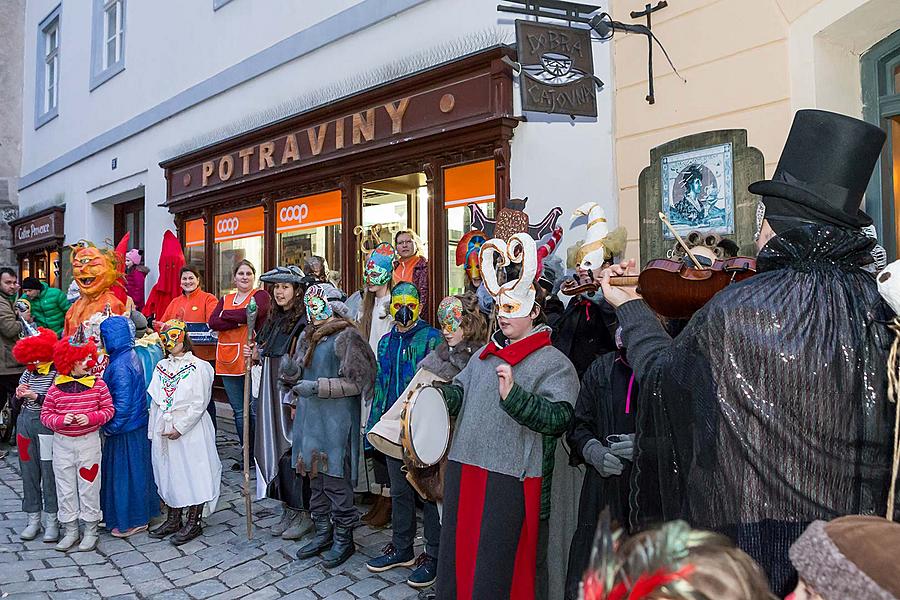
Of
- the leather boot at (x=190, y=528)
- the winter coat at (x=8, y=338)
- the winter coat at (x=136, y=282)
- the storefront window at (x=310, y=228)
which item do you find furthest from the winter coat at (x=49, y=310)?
the leather boot at (x=190, y=528)

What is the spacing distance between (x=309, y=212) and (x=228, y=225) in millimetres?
1979


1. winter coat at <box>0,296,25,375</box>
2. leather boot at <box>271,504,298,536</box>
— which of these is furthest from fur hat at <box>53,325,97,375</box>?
winter coat at <box>0,296,25,375</box>

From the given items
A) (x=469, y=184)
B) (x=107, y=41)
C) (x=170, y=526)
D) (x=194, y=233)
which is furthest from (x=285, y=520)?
(x=107, y=41)

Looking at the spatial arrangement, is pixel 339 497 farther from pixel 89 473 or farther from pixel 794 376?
pixel 794 376

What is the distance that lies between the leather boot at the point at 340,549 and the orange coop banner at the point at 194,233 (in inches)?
266

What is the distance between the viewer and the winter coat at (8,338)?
823 cm

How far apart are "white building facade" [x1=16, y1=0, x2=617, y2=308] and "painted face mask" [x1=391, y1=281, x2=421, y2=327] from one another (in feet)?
4.93

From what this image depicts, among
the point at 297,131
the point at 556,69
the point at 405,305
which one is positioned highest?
the point at 297,131

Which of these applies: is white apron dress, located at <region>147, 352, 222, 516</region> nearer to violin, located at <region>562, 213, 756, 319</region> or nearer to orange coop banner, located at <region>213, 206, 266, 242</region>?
violin, located at <region>562, 213, 756, 319</region>

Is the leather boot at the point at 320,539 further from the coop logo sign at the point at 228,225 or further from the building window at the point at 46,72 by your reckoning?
the building window at the point at 46,72

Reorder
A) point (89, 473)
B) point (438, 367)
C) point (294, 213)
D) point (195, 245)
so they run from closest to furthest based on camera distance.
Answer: point (438, 367) < point (89, 473) < point (294, 213) < point (195, 245)

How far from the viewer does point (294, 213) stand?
880 centimetres

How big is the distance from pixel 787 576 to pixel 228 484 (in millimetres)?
5753

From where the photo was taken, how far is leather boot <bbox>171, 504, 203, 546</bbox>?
5.21 m
